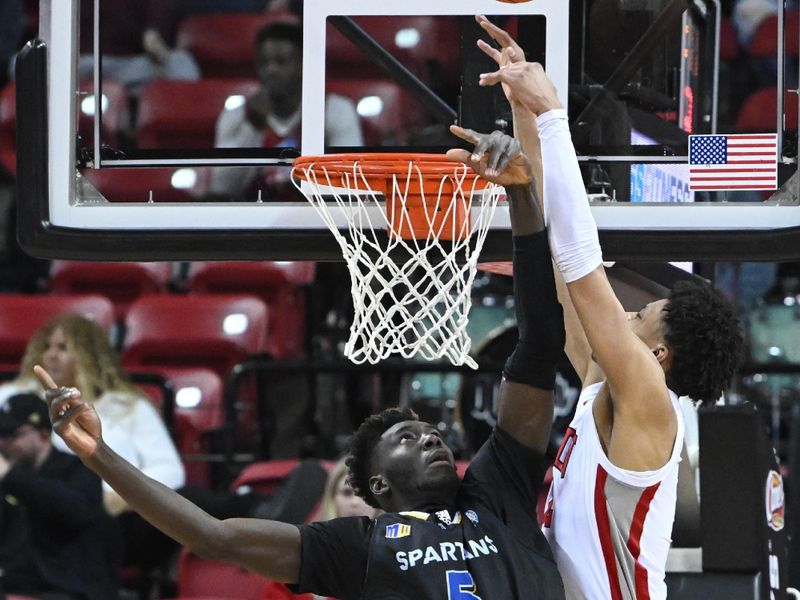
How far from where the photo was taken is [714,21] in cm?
516

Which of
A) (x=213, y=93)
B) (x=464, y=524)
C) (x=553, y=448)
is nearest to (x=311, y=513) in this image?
(x=553, y=448)

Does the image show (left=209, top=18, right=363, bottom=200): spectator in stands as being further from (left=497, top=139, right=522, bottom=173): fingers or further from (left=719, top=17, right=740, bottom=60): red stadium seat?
(left=719, top=17, right=740, bottom=60): red stadium seat

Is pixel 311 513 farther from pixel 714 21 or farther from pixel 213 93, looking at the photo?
pixel 213 93

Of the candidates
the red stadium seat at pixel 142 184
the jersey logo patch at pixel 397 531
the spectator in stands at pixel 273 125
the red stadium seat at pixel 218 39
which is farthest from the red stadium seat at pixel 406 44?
the red stadium seat at pixel 218 39

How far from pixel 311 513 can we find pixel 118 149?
73.4 inches

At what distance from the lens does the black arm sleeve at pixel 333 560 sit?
3074 millimetres

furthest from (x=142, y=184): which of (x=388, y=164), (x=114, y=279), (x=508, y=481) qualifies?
(x=114, y=279)

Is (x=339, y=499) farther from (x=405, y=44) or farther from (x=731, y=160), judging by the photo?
(x=731, y=160)

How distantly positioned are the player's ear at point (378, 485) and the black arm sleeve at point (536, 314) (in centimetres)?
39

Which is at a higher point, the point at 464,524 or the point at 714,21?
the point at 714,21

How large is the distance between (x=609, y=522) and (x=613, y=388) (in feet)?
1.04

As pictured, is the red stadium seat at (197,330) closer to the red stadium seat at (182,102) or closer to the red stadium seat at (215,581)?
the red stadium seat at (182,102)

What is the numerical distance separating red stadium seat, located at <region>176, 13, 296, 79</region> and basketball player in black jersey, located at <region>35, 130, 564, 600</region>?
5.34 meters

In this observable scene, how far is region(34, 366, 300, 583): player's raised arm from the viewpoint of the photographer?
2.84 meters
